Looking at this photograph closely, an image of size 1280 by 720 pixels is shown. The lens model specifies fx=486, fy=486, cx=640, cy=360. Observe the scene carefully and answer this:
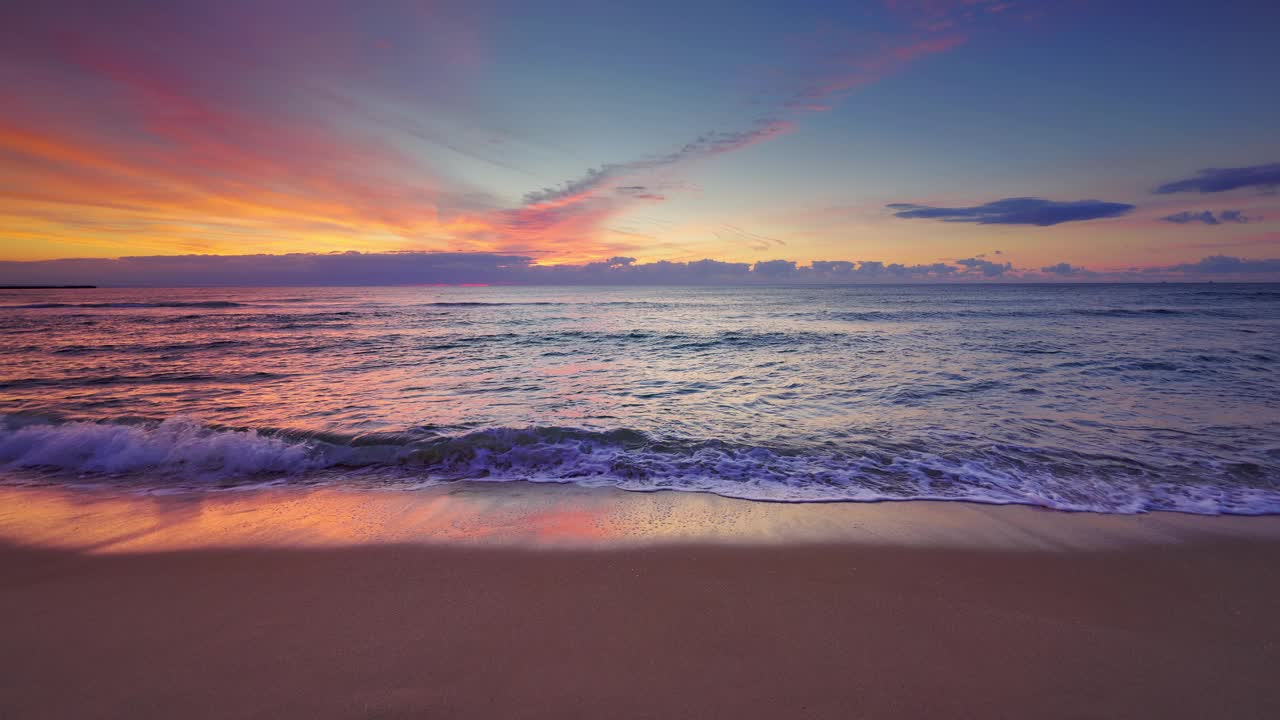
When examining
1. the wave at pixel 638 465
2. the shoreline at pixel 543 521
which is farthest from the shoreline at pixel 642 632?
the wave at pixel 638 465

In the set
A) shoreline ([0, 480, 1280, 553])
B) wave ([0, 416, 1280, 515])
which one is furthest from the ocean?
shoreline ([0, 480, 1280, 553])

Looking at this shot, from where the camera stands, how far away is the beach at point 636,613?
8.44 ft

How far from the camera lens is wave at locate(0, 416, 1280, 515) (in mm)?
5445

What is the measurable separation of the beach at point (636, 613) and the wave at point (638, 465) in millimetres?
576

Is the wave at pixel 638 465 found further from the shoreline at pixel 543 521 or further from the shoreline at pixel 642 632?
the shoreline at pixel 642 632

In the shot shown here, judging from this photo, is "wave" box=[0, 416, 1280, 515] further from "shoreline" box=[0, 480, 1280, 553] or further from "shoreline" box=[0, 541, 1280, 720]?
"shoreline" box=[0, 541, 1280, 720]

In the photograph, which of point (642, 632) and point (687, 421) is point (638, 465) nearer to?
point (687, 421)

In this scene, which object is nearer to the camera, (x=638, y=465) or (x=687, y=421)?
(x=638, y=465)

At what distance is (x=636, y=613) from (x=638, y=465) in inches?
124

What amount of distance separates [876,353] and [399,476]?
1544 centimetres

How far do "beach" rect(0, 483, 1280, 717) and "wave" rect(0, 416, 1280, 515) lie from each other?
0.58 metres

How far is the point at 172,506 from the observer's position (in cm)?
517

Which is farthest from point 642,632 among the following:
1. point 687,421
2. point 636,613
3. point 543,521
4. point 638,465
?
point 687,421

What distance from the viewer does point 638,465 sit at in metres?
6.38
